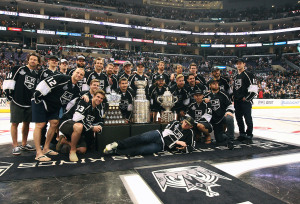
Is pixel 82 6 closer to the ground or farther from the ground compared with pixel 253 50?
farther from the ground

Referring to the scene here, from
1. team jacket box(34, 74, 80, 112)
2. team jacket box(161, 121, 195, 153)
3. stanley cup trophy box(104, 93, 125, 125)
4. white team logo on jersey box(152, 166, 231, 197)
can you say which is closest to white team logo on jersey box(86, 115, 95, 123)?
stanley cup trophy box(104, 93, 125, 125)

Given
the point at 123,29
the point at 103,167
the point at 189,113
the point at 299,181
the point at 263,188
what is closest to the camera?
the point at 263,188

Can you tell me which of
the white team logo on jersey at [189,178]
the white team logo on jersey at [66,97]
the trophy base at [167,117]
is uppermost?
the white team logo on jersey at [66,97]

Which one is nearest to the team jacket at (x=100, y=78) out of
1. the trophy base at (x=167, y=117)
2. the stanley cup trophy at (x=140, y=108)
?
the stanley cup trophy at (x=140, y=108)

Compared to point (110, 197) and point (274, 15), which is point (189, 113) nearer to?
point (110, 197)

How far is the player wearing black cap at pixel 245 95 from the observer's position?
456 centimetres

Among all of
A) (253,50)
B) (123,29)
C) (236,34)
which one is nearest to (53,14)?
(123,29)

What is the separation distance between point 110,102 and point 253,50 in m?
42.1

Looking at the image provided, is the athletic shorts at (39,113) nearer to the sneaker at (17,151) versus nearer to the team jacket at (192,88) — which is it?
the sneaker at (17,151)

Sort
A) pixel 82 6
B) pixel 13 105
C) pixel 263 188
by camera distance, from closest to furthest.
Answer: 1. pixel 263 188
2. pixel 13 105
3. pixel 82 6

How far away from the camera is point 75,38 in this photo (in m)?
31.6

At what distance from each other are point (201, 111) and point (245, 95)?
3.77 ft

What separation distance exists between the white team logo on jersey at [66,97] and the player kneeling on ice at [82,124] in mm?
185

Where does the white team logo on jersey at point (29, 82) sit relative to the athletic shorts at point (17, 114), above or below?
above
